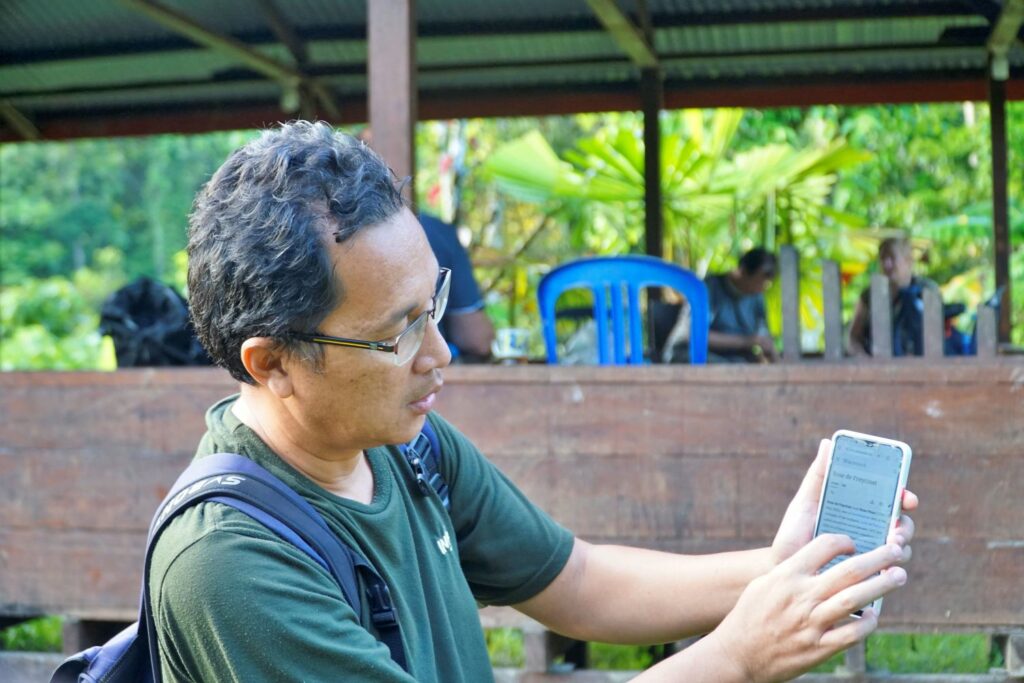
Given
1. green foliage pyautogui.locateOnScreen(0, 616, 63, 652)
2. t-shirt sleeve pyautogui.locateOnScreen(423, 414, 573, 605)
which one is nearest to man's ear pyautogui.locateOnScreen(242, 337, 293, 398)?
t-shirt sleeve pyautogui.locateOnScreen(423, 414, 573, 605)

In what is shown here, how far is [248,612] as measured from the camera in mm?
1409

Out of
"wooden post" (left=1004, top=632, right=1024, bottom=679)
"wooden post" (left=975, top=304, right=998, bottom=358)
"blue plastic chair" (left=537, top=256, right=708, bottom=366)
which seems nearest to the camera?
"wooden post" (left=1004, top=632, right=1024, bottom=679)

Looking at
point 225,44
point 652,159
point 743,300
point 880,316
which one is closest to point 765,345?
point 743,300

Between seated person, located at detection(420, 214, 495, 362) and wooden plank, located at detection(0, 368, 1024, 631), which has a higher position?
seated person, located at detection(420, 214, 495, 362)

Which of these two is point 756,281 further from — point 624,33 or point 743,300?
point 624,33

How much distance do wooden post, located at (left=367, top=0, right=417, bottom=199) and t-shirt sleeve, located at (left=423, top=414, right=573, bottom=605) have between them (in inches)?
85.8

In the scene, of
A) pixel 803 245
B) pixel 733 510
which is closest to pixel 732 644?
pixel 733 510

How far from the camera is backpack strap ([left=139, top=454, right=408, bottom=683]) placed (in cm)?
148

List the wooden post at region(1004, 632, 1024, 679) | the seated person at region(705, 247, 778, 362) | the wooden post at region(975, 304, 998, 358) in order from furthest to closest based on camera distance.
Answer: the seated person at region(705, 247, 778, 362)
the wooden post at region(975, 304, 998, 358)
the wooden post at region(1004, 632, 1024, 679)

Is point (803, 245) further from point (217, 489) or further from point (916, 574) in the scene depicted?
point (217, 489)

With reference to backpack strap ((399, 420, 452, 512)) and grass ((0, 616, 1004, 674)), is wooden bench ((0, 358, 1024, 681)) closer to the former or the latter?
grass ((0, 616, 1004, 674))

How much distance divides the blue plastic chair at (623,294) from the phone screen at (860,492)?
9.65ft

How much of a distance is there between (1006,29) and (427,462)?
6.02m

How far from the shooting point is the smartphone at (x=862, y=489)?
1.74 metres
